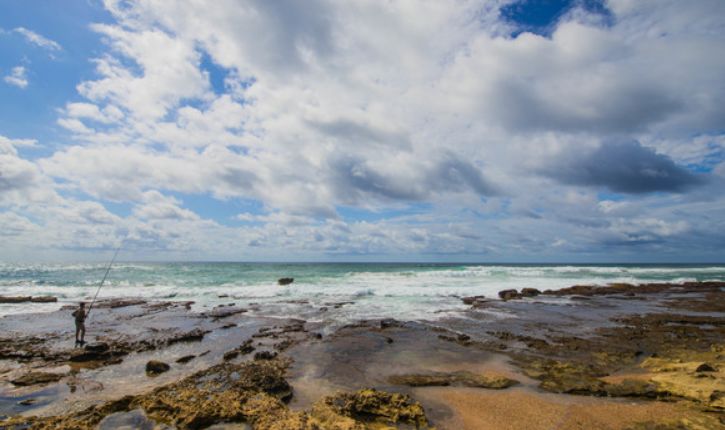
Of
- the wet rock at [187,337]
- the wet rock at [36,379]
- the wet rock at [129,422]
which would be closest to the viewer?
the wet rock at [129,422]

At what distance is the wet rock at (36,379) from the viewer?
8.83 m

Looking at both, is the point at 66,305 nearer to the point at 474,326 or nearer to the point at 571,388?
the point at 474,326

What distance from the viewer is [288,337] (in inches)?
570

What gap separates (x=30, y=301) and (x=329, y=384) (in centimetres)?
3054

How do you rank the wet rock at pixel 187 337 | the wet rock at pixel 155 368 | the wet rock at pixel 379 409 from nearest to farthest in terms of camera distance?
the wet rock at pixel 379 409 → the wet rock at pixel 155 368 → the wet rock at pixel 187 337

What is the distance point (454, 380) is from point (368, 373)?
242 centimetres

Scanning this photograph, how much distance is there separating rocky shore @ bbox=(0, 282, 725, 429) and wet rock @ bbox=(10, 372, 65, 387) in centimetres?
4

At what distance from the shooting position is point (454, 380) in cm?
888

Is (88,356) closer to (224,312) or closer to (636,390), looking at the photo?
(224,312)

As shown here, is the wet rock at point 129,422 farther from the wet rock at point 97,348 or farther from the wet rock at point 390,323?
the wet rock at point 390,323

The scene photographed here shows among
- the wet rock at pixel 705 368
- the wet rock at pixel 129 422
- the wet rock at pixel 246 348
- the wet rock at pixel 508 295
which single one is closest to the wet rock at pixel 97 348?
the wet rock at pixel 246 348

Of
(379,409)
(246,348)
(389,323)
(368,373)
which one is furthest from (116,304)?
(379,409)

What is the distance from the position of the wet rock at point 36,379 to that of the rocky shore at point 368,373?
0.14 feet

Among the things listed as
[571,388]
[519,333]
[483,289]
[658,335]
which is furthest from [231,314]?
[483,289]
